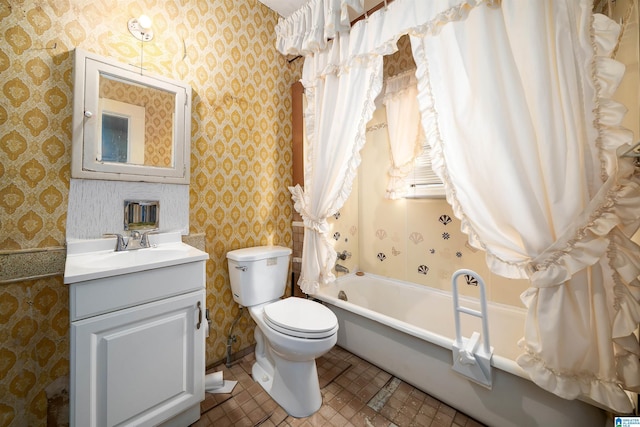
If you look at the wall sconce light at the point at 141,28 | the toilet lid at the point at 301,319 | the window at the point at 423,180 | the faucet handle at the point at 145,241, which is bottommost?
the toilet lid at the point at 301,319

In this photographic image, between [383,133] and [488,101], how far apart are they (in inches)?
52.2

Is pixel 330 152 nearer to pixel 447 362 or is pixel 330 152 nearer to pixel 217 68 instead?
pixel 217 68

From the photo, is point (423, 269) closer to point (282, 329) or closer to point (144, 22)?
point (282, 329)

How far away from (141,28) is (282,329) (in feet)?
6.12

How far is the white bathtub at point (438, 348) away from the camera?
1072 mm

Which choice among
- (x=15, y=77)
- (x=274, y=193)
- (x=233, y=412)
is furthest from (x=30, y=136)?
(x=233, y=412)

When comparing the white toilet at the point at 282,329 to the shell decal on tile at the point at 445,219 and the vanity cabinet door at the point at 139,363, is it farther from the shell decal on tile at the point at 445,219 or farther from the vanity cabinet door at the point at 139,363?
the shell decal on tile at the point at 445,219

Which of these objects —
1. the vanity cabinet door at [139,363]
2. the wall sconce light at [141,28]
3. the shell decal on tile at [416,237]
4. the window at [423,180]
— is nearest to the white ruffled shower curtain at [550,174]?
the window at [423,180]

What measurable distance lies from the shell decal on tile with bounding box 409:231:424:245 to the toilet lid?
3.64 ft

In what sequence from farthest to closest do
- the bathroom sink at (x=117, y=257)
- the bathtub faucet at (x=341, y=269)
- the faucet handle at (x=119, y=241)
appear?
the bathtub faucet at (x=341, y=269)
the faucet handle at (x=119, y=241)
the bathroom sink at (x=117, y=257)

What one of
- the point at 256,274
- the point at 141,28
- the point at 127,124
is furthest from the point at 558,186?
the point at 141,28

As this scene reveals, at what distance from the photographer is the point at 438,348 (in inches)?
53.5

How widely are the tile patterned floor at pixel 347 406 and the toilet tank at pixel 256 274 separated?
53cm

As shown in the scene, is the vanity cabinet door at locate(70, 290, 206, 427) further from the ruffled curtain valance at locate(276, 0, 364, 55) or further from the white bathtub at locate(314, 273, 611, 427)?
the ruffled curtain valance at locate(276, 0, 364, 55)
